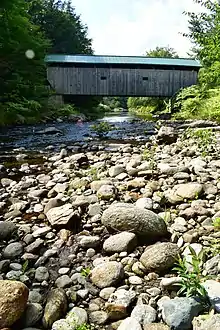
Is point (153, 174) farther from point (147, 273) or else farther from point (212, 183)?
point (147, 273)

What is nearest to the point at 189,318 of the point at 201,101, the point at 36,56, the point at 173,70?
the point at 201,101

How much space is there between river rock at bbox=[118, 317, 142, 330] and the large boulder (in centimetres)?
98

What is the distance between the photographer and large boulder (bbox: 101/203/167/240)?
9.27 feet

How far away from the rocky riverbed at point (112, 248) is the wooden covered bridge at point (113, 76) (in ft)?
62.7

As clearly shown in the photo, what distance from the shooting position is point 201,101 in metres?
16.1

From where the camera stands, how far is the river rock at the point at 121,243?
2.71 metres

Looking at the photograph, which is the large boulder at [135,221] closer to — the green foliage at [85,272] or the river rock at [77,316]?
the green foliage at [85,272]

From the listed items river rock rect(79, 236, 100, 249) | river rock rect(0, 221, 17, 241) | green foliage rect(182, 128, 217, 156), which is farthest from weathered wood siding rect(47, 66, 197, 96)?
river rock rect(79, 236, 100, 249)

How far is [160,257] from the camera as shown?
96.4 inches

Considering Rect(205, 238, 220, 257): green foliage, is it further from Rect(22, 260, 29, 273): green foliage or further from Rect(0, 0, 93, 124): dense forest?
Rect(0, 0, 93, 124): dense forest

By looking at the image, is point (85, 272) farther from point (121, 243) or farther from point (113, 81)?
point (113, 81)

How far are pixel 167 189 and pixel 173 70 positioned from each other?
21.7 m

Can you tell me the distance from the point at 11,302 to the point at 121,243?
106 cm

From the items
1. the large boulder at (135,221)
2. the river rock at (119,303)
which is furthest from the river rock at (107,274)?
the large boulder at (135,221)
